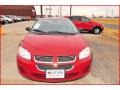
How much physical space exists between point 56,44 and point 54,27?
44.2 inches

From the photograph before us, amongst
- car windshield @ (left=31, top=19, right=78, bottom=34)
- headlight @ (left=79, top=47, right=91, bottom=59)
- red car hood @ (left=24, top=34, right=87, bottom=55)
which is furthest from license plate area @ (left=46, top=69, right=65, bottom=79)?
car windshield @ (left=31, top=19, right=78, bottom=34)

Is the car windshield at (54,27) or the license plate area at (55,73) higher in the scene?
the car windshield at (54,27)

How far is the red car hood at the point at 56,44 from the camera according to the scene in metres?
4.56

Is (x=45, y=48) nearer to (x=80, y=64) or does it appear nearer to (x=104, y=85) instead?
(x=80, y=64)

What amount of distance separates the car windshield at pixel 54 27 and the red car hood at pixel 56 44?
1.05 feet

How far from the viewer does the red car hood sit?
456 centimetres

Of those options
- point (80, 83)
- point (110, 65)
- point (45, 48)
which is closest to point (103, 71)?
point (110, 65)

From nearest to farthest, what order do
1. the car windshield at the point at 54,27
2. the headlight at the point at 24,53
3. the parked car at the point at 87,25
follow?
the headlight at the point at 24,53, the car windshield at the point at 54,27, the parked car at the point at 87,25

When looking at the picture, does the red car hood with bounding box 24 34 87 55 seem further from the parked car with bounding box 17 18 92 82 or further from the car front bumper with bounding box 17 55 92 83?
the car front bumper with bounding box 17 55 92 83

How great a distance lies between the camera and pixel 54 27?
5855 millimetres

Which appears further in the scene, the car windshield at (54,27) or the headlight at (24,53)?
the car windshield at (54,27)

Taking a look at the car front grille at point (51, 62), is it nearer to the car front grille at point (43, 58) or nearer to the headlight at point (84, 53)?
the car front grille at point (43, 58)

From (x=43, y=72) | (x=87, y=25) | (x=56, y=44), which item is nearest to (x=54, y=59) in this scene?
(x=43, y=72)

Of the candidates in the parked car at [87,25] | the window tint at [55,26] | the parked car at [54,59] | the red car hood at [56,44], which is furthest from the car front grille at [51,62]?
the parked car at [87,25]
